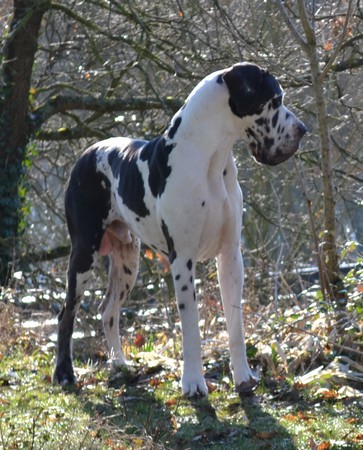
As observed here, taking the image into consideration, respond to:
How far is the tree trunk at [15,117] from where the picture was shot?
1382 cm

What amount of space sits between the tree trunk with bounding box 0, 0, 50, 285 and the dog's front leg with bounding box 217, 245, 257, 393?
6448mm

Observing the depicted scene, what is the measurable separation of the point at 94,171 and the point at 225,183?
160 centimetres

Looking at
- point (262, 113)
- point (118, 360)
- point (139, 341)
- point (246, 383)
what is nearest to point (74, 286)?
point (118, 360)

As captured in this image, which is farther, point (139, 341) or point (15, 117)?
point (15, 117)

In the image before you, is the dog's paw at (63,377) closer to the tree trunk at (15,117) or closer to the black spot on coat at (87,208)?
the black spot on coat at (87,208)

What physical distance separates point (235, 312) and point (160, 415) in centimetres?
101

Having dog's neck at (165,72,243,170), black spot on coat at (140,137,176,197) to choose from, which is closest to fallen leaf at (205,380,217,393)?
black spot on coat at (140,137,176,197)

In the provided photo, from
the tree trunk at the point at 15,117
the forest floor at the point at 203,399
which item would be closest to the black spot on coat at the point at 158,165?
the forest floor at the point at 203,399

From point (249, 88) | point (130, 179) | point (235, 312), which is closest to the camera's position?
point (249, 88)

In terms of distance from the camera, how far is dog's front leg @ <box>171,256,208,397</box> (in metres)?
7.38

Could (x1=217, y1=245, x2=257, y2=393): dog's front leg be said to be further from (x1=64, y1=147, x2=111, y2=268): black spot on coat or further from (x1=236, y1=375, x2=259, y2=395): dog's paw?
(x1=64, y1=147, x2=111, y2=268): black spot on coat

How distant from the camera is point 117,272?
30.6ft

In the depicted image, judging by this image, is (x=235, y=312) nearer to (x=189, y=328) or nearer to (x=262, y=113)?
(x=189, y=328)

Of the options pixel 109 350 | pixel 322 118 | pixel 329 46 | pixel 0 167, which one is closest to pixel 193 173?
pixel 322 118
